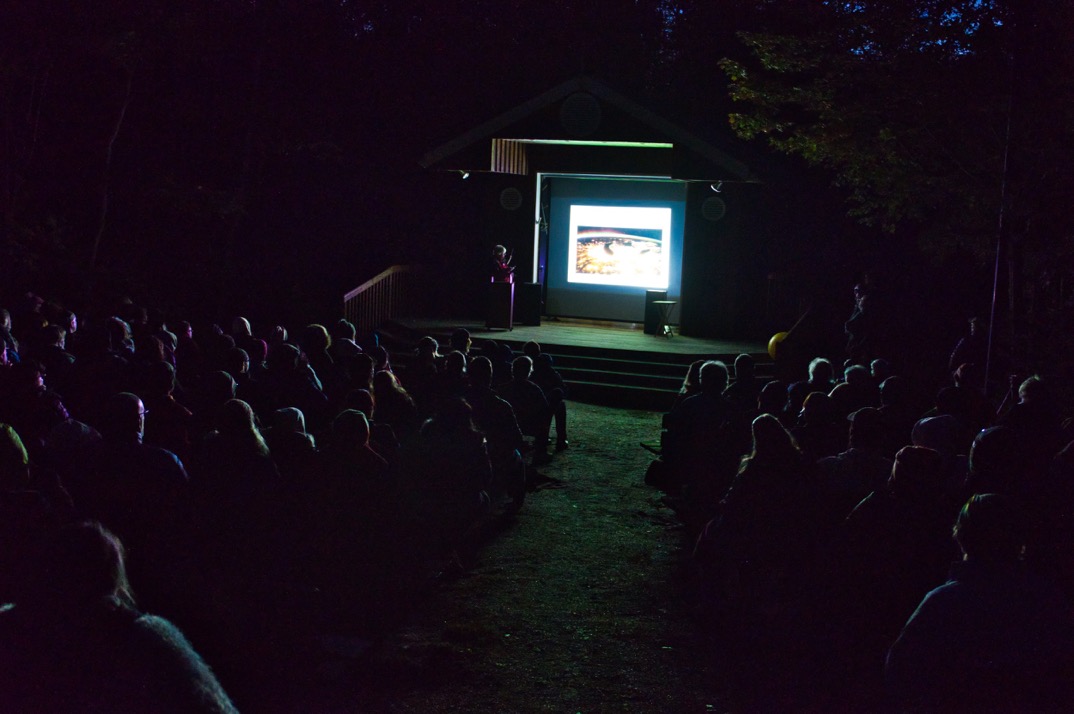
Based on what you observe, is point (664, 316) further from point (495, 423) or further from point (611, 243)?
point (495, 423)

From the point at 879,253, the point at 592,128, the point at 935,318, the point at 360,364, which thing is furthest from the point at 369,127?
the point at 360,364

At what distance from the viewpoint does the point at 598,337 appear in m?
16.5

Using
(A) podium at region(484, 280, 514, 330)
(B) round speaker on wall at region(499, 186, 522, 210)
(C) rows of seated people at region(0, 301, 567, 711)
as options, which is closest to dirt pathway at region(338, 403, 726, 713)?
(C) rows of seated people at region(0, 301, 567, 711)

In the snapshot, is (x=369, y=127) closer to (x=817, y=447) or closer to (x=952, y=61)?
(x=952, y=61)

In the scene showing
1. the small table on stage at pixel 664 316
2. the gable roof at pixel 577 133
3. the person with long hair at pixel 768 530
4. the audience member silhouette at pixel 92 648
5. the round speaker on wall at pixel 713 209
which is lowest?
the person with long hair at pixel 768 530

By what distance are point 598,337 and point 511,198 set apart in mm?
4095

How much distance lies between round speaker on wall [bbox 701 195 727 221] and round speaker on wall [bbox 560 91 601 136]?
8.98ft

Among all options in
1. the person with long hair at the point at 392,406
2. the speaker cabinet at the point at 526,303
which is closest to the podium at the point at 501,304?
the speaker cabinet at the point at 526,303

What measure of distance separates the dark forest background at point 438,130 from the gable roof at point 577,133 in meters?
0.46

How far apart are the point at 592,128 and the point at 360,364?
1091cm

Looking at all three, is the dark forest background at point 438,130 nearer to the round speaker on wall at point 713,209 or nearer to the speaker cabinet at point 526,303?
the round speaker on wall at point 713,209

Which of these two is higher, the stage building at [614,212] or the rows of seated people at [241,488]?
the stage building at [614,212]

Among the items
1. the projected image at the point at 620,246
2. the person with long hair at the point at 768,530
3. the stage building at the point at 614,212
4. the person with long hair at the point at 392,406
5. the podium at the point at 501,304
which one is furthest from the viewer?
the projected image at the point at 620,246

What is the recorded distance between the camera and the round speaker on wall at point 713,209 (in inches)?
702
